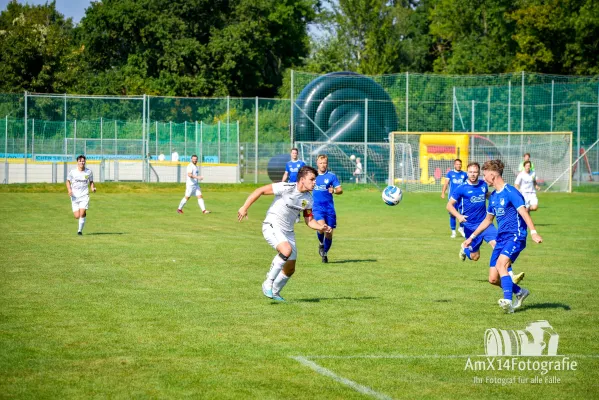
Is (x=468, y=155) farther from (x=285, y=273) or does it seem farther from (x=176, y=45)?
(x=176, y=45)

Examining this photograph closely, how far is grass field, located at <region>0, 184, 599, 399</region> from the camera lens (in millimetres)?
7508

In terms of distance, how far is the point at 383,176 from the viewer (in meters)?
42.7

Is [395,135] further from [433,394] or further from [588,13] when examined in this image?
[433,394]

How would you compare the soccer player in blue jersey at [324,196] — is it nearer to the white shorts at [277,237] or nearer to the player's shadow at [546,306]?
the white shorts at [277,237]

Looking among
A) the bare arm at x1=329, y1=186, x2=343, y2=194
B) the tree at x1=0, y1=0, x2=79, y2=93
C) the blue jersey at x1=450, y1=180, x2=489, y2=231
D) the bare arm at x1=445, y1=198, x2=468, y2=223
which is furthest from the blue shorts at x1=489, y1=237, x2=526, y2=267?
the tree at x1=0, y1=0, x2=79, y2=93

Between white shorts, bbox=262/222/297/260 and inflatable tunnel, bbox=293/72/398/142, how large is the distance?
30.8 meters

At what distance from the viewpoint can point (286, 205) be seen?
466 inches

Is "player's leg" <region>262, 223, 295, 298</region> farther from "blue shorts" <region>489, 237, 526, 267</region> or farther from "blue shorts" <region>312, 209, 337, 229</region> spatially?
"blue shorts" <region>312, 209, 337, 229</region>

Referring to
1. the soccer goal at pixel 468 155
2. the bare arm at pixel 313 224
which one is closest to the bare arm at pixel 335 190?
the bare arm at pixel 313 224

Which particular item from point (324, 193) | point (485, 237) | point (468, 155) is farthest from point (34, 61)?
point (485, 237)

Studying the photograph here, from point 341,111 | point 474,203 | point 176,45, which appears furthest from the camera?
point 176,45

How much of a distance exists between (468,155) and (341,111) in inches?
270

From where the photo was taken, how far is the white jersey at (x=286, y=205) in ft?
38.7

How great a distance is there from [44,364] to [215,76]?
214 feet
